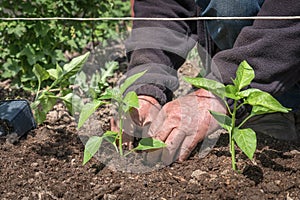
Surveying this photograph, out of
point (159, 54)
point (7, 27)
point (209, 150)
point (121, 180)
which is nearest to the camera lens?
point (121, 180)

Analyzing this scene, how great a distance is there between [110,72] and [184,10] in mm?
521

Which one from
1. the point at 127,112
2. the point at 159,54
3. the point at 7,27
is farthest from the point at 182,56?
the point at 7,27

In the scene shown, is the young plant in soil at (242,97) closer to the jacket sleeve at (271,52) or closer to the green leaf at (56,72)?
the jacket sleeve at (271,52)

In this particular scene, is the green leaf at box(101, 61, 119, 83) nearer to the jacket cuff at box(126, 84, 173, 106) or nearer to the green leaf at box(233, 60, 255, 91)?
the jacket cuff at box(126, 84, 173, 106)

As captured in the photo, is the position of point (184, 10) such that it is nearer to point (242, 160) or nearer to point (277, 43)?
point (277, 43)

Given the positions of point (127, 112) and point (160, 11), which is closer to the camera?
point (127, 112)

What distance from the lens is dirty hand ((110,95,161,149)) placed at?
158 centimetres

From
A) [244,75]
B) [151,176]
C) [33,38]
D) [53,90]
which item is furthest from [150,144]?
[33,38]

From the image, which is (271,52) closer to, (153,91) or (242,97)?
(242,97)

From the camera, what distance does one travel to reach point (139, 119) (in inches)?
61.9

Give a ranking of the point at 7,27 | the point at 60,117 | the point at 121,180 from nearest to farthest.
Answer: the point at 121,180 < the point at 60,117 < the point at 7,27

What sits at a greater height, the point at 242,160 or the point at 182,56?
the point at 182,56

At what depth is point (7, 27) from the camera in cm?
223

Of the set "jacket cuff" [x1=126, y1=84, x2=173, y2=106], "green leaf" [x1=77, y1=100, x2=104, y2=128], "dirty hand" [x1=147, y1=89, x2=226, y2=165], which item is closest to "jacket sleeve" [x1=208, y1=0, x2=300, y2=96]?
"dirty hand" [x1=147, y1=89, x2=226, y2=165]
